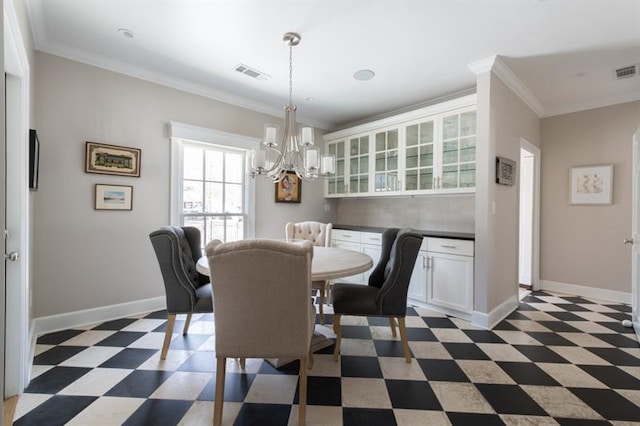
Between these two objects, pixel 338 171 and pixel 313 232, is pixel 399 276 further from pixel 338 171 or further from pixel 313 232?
pixel 338 171

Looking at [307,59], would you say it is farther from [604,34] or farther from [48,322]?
[48,322]

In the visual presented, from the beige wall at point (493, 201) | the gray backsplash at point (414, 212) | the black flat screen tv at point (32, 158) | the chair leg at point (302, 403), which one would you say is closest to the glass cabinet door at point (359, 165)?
the gray backsplash at point (414, 212)

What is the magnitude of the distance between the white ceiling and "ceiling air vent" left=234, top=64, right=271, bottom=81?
70 millimetres

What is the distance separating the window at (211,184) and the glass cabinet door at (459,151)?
238 centimetres

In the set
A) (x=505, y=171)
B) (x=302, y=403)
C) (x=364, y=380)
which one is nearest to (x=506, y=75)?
(x=505, y=171)

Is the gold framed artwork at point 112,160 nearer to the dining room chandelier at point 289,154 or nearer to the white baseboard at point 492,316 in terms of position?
the dining room chandelier at point 289,154

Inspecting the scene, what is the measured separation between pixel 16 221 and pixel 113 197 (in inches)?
44.6

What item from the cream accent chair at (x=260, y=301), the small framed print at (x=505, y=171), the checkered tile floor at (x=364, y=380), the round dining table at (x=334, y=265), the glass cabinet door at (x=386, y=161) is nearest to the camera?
the cream accent chair at (x=260, y=301)

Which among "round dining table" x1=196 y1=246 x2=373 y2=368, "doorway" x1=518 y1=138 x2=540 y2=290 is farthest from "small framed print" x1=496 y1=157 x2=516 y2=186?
"round dining table" x1=196 y1=246 x2=373 y2=368

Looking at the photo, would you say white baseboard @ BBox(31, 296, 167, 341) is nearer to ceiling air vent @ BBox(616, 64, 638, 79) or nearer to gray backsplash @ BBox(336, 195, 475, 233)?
gray backsplash @ BBox(336, 195, 475, 233)

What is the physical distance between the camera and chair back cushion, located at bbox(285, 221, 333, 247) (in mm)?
3262

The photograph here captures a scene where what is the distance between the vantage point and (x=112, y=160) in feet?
9.37

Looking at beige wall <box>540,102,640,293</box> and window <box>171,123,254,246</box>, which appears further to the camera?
beige wall <box>540,102,640,293</box>

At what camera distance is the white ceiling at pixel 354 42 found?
209 cm
